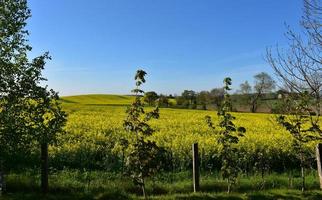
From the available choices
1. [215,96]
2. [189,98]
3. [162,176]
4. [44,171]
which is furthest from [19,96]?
[215,96]

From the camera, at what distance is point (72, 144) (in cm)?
1711

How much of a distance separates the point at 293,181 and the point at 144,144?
5.98m

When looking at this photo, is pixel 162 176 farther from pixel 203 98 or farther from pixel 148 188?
pixel 203 98

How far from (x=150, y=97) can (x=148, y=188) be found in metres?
2.98

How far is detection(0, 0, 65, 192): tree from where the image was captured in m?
10.9

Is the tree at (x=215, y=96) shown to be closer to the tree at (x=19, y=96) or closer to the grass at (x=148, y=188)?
the grass at (x=148, y=188)

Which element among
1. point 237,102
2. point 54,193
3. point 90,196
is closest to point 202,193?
point 90,196

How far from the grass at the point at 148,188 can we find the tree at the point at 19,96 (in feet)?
4.02

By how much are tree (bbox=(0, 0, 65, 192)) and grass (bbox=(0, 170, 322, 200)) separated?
123 cm

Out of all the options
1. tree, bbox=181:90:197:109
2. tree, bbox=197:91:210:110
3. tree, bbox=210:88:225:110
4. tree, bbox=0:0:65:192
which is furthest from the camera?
tree, bbox=210:88:225:110

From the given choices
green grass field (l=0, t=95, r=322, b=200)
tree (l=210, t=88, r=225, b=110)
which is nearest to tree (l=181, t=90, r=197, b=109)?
tree (l=210, t=88, r=225, b=110)

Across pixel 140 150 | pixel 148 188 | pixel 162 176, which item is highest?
pixel 140 150

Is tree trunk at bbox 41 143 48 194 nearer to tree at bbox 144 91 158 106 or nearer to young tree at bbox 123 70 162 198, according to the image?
young tree at bbox 123 70 162 198

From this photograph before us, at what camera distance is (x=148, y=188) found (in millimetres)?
12883
